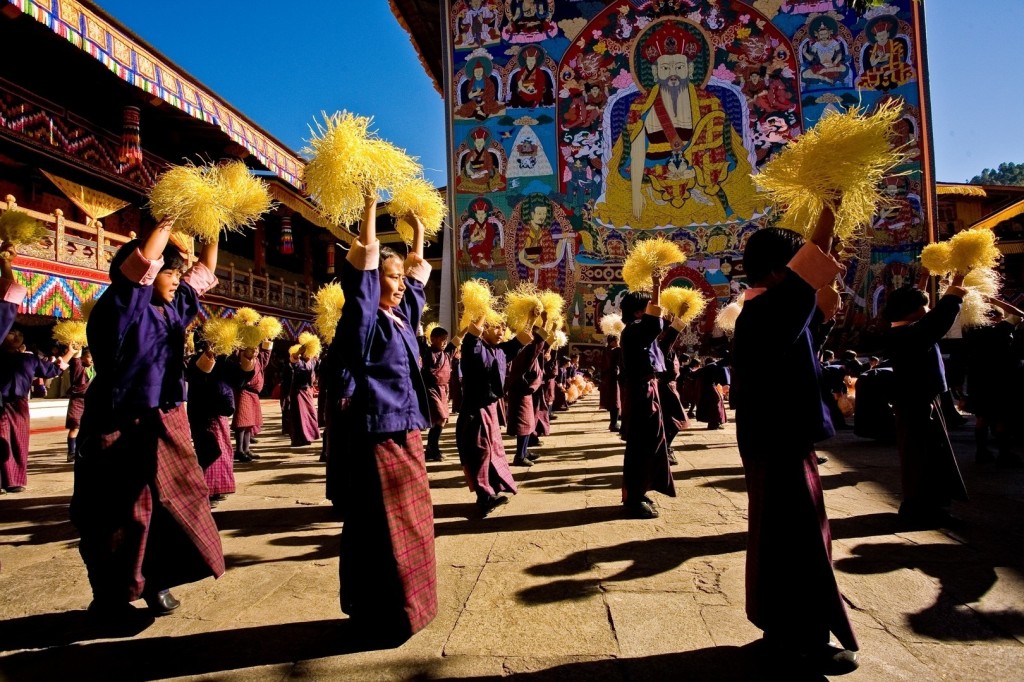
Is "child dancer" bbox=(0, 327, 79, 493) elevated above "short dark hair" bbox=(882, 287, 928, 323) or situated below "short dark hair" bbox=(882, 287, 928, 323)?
below

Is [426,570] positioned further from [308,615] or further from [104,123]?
[104,123]

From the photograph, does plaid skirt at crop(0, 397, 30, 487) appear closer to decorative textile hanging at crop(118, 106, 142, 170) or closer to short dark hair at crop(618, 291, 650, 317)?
Result: short dark hair at crop(618, 291, 650, 317)

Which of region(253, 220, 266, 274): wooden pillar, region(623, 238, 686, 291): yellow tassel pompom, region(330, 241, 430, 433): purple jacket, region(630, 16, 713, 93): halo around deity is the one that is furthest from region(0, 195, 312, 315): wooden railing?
region(630, 16, 713, 93): halo around deity

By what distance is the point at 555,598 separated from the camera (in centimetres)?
246

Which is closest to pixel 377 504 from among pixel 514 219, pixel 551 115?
pixel 514 219

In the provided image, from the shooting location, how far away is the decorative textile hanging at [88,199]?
10.5 metres

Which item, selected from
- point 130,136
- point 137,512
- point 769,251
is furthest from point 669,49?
point 137,512

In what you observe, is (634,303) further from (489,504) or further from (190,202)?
(190,202)

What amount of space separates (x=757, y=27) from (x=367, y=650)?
19504 millimetres

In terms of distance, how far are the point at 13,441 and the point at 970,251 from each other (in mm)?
7447

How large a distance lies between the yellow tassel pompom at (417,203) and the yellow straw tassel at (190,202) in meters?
0.79

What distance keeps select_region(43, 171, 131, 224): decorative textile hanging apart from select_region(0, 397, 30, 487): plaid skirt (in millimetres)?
7158

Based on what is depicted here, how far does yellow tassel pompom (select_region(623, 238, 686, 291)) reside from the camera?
4.10m

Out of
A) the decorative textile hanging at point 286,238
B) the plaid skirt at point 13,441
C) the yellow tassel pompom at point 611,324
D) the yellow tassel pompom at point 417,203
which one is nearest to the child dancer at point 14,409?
the plaid skirt at point 13,441
